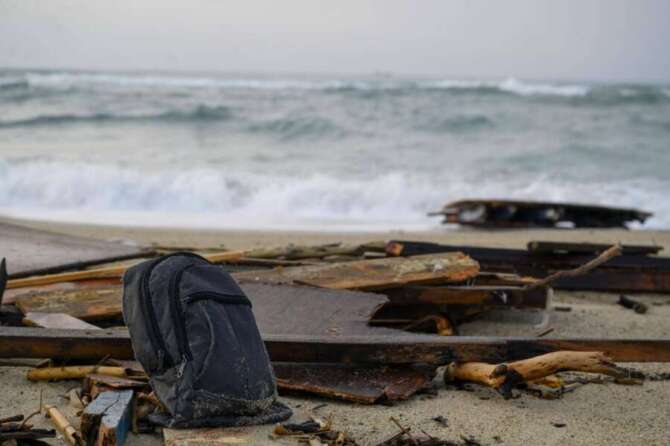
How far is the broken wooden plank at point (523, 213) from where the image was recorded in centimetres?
1112

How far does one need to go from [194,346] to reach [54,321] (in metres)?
1.64

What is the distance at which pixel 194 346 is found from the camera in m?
3.14

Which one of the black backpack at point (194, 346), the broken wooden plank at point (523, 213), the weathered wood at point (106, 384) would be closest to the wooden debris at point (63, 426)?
the weathered wood at point (106, 384)

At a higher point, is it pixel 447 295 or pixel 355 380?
pixel 447 295

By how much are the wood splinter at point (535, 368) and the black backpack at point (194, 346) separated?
3.65ft

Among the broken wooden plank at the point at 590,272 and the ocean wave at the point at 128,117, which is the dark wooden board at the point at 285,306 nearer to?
the broken wooden plank at the point at 590,272

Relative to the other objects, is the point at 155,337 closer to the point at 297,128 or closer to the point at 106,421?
the point at 106,421

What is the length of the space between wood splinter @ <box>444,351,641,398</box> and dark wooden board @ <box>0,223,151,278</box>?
3131mm

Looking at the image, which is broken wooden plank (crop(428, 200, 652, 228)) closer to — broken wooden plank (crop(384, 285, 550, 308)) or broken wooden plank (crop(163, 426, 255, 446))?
broken wooden plank (crop(384, 285, 550, 308))

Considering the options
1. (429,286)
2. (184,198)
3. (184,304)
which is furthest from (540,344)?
(184,198)

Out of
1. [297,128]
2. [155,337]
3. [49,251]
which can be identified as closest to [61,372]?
[155,337]

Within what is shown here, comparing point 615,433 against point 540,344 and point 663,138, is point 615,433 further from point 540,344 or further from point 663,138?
point 663,138

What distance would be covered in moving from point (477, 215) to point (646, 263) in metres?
4.65

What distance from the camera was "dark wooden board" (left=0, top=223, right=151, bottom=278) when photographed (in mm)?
5820
